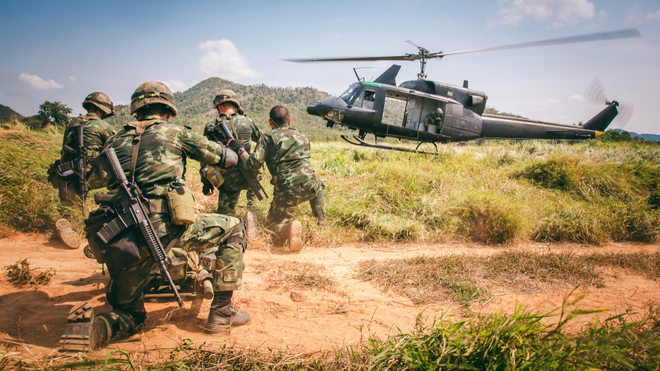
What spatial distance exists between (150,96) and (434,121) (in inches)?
316

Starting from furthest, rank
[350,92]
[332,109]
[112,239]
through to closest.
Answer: [350,92] < [332,109] < [112,239]

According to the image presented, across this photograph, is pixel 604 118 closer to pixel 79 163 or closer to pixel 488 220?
pixel 488 220

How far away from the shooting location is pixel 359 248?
488 centimetres

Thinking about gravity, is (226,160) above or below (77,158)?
above

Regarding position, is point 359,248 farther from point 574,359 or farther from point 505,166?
point 505,166

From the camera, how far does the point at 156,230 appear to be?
246 cm

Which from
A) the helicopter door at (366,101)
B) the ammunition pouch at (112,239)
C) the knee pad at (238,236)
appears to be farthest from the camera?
the helicopter door at (366,101)

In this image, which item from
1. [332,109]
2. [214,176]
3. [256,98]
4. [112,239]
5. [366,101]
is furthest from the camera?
[256,98]

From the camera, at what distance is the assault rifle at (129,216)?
7.46 feet

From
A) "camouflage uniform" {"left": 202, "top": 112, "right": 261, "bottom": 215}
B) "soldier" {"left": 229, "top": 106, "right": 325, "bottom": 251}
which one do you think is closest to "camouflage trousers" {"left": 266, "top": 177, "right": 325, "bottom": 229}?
"soldier" {"left": 229, "top": 106, "right": 325, "bottom": 251}

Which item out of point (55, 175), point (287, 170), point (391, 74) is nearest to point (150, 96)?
point (287, 170)

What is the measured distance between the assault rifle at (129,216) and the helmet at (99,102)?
3.26 metres

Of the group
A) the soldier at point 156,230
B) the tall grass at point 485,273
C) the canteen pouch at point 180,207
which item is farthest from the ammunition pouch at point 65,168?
the tall grass at point 485,273

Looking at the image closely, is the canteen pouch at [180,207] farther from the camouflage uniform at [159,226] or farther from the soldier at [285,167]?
the soldier at [285,167]
